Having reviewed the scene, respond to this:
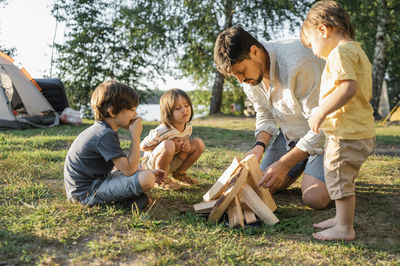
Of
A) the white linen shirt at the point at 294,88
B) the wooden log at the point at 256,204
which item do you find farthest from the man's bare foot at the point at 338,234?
the white linen shirt at the point at 294,88

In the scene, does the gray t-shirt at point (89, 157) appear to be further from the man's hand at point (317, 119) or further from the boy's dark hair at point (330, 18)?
the boy's dark hair at point (330, 18)

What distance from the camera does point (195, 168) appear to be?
444 centimetres

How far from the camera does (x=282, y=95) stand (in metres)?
3.29

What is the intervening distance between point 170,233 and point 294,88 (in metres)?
1.70

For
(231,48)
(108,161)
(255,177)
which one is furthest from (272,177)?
(108,161)

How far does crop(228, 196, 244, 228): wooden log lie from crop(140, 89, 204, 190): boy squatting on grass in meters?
0.92

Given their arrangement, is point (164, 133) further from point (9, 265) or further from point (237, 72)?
point (9, 265)

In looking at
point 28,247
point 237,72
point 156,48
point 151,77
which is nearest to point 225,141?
point 237,72

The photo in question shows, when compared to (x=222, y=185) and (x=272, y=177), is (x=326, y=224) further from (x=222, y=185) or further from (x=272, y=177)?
(x=222, y=185)

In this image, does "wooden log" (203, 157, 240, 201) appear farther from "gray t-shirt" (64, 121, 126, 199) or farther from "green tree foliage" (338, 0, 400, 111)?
"green tree foliage" (338, 0, 400, 111)

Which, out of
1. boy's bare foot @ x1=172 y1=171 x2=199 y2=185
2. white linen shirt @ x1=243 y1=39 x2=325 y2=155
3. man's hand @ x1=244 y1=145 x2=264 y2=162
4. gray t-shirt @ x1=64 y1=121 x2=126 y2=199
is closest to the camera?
gray t-shirt @ x1=64 y1=121 x2=126 y2=199

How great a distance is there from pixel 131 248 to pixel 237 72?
1.55 metres

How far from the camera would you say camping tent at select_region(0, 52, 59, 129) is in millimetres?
8078

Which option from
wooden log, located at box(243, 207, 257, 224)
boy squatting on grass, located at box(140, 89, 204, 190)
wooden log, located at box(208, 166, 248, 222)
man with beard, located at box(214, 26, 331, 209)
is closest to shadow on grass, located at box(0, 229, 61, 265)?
wooden log, located at box(208, 166, 248, 222)
